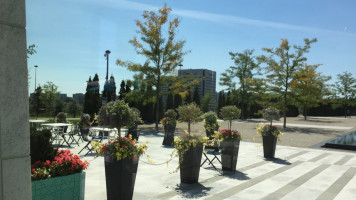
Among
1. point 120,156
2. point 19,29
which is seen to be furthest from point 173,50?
point 19,29

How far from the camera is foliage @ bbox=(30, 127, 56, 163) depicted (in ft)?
13.8

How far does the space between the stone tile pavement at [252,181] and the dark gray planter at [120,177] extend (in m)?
0.51

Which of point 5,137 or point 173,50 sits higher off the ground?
point 173,50

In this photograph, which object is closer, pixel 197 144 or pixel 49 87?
pixel 197 144

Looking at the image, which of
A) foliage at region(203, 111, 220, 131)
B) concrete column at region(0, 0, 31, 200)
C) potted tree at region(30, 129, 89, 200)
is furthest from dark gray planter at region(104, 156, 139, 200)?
foliage at region(203, 111, 220, 131)

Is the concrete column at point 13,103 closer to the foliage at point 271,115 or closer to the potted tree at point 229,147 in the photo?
the potted tree at point 229,147

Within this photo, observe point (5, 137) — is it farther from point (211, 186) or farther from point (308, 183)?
point (308, 183)

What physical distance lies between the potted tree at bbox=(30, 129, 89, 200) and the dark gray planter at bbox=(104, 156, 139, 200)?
62 cm

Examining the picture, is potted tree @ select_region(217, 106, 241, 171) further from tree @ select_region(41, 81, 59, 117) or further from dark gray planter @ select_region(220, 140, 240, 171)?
tree @ select_region(41, 81, 59, 117)

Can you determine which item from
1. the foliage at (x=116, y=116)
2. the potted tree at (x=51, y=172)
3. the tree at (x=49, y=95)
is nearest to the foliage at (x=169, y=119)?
the foliage at (x=116, y=116)

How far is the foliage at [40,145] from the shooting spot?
4203 mm

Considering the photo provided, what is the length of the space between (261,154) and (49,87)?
28.0m

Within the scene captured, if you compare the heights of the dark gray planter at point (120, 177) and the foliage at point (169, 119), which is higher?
the foliage at point (169, 119)

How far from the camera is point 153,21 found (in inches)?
810
